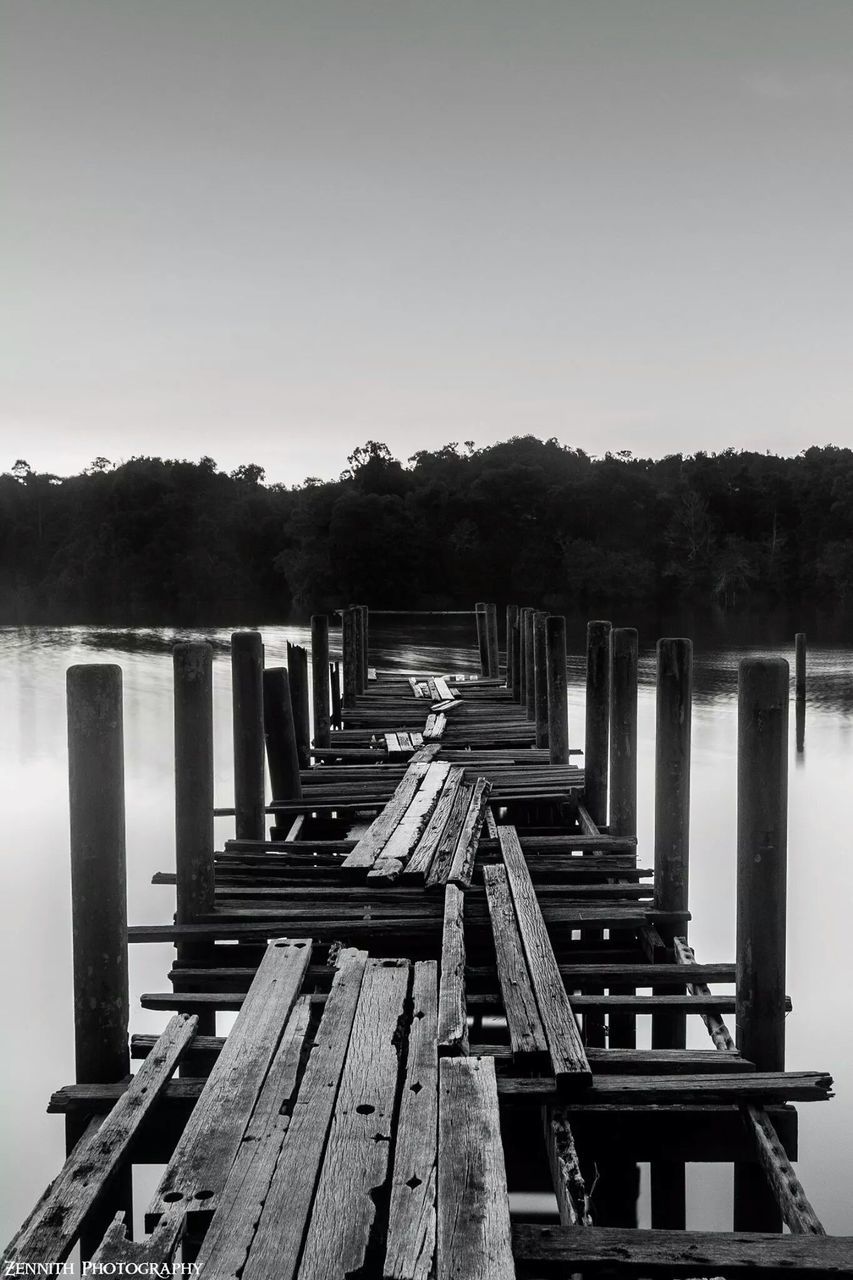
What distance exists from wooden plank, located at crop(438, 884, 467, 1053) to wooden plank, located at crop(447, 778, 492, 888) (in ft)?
0.75

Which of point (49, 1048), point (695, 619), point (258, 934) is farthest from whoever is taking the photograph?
point (695, 619)

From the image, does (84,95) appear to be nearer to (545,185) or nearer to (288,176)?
(288,176)

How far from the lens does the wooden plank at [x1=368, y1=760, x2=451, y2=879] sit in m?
6.51

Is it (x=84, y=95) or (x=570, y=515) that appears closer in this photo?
(x=84, y=95)

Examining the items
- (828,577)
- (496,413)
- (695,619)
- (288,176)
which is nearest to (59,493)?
(496,413)

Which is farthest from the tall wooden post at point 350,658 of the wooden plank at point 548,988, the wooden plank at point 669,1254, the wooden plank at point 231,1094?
the wooden plank at point 669,1254

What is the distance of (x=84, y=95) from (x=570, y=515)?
1916 inches

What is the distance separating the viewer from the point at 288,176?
2708 centimetres

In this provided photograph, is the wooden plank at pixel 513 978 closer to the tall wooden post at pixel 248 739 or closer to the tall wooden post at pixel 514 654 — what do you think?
the tall wooden post at pixel 248 739

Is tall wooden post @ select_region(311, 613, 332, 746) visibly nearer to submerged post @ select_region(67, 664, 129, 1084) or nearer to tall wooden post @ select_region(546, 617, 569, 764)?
tall wooden post @ select_region(546, 617, 569, 764)

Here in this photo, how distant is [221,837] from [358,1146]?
12429 millimetres

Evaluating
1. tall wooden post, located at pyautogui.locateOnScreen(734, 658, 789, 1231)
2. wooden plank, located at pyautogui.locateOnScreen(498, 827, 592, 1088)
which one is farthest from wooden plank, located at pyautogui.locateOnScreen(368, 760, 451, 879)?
tall wooden post, located at pyautogui.locateOnScreen(734, 658, 789, 1231)

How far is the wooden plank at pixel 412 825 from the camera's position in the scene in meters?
6.51

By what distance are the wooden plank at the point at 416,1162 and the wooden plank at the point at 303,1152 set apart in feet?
0.81
